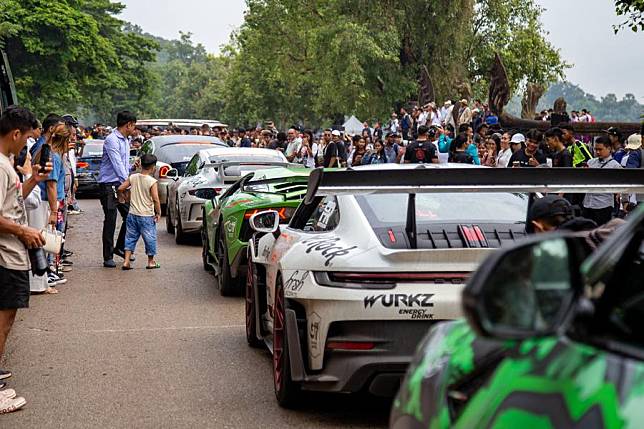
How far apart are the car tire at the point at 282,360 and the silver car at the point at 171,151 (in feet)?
43.8

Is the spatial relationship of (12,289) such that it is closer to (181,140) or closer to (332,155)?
(332,155)

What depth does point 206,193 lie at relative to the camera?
1564cm

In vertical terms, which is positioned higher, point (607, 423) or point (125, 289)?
point (607, 423)

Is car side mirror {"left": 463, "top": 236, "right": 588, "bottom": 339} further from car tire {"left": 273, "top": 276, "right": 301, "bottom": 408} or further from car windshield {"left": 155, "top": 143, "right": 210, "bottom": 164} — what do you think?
car windshield {"left": 155, "top": 143, "right": 210, "bottom": 164}

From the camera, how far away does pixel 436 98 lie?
44281mm

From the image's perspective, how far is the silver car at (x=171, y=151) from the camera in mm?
20531

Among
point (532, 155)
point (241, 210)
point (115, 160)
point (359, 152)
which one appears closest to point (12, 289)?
point (241, 210)

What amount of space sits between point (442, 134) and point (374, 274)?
1457cm

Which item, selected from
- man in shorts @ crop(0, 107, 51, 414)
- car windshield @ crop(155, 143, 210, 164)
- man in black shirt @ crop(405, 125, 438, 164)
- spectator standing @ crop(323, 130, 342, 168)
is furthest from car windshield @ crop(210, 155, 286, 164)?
man in shorts @ crop(0, 107, 51, 414)

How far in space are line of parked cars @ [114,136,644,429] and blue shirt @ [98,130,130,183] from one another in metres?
1.47

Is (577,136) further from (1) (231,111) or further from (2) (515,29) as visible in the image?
Result: (1) (231,111)

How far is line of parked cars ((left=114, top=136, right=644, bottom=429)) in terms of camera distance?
2199 mm

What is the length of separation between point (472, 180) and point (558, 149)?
747 cm

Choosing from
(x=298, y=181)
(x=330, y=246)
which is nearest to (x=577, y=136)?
(x=298, y=181)
